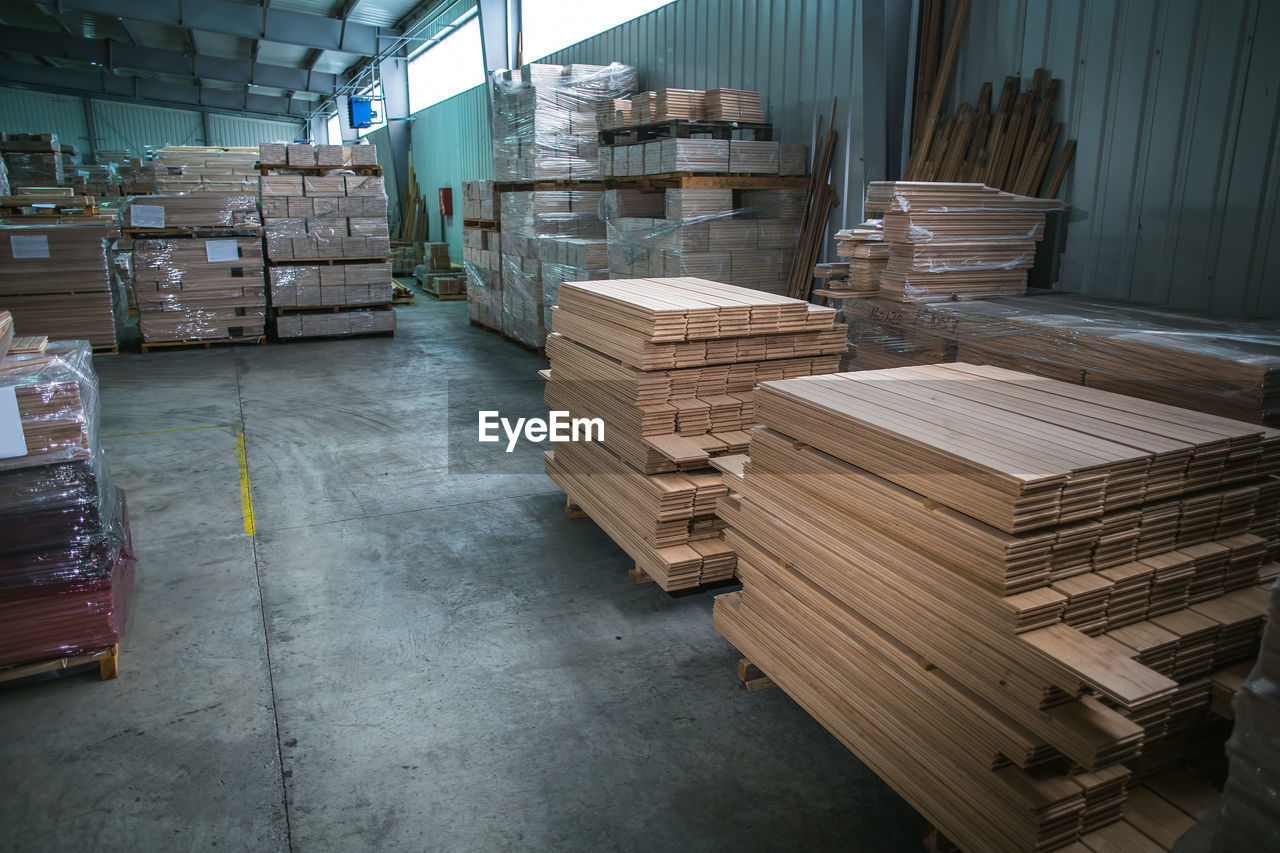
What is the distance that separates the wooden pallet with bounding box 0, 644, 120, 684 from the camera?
387 centimetres

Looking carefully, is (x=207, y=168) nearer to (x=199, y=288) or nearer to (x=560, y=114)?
(x=199, y=288)

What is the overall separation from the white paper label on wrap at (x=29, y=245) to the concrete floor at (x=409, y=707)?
690 centimetres

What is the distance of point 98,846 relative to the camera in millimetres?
3021

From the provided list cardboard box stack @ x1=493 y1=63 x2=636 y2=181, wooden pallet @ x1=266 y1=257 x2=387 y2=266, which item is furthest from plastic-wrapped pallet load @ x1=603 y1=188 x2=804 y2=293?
wooden pallet @ x1=266 y1=257 x2=387 y2=266

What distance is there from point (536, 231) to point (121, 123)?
93.8ft

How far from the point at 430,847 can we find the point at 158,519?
4.16 metres

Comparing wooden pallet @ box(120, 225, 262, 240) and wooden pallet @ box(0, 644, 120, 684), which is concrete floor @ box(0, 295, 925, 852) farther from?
wooden pallet @ box(120, 225, 262, 240)

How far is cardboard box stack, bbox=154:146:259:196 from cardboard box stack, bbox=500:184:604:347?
9348 mm

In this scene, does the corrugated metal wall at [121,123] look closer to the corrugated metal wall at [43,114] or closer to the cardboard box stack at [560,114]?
the corrugated metal wall at [43,114]

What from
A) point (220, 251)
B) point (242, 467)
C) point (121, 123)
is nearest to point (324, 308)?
point (220, 251)

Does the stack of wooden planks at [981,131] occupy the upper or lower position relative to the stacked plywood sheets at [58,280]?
upper

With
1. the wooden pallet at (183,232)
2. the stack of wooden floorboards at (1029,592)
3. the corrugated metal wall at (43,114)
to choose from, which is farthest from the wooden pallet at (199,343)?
the corrugated metal wall at (43,114)

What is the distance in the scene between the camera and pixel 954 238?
5.61 metres

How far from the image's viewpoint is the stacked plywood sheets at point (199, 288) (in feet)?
38.8
